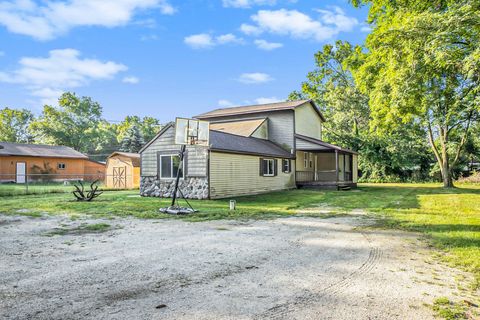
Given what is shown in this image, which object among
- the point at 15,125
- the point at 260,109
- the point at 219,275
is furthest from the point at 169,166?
the point at 15,125

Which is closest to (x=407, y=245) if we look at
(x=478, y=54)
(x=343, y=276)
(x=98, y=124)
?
(x=343, y=276)

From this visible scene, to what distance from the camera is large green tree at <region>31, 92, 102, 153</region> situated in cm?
4716

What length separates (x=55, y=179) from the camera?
31062 mm

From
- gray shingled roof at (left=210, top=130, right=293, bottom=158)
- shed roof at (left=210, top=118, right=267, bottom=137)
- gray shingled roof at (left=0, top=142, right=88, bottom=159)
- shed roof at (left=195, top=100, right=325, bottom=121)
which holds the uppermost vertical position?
shed roof at (left=195, top=100, right=325, bottom=121)

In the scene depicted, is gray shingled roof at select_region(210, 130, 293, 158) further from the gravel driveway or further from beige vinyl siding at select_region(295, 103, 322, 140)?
the gravel driveway

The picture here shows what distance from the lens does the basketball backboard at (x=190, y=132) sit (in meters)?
11.1

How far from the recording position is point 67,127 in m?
49.2

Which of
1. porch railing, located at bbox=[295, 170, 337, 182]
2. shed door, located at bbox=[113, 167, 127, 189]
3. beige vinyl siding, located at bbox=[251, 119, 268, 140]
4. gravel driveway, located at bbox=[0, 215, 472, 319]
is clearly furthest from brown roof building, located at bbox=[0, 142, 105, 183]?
gravel driveway, located at bbox=[0, 215, 472, 319]

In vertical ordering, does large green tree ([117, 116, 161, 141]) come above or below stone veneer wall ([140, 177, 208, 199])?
above

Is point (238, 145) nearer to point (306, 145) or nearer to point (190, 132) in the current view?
point (190, 132)

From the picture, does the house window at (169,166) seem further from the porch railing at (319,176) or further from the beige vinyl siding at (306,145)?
the porch railing at (319,176)

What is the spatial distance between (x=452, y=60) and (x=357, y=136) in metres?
23.9

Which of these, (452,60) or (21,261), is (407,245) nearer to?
(452,60)

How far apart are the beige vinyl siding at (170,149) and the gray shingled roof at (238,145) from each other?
84 centimetres
